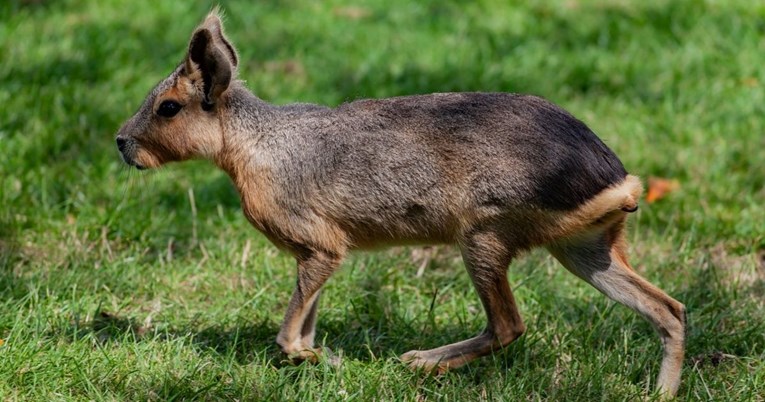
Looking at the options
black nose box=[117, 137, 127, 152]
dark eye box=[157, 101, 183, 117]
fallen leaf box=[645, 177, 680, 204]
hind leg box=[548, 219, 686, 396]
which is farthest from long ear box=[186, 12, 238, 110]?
fallen leaf box=[645, 177, 680, 204]

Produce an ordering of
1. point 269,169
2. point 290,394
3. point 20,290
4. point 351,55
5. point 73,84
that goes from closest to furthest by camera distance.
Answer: point 290,394 < point 269,169 < point 20,290 < point 73,84 < point 351,55

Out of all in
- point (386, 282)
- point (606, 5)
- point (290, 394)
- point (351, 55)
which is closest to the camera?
point (290, 394)

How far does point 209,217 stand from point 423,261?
1.13 metres

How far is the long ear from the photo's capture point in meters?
4.11

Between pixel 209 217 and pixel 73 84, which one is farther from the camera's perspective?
pixel 73 84

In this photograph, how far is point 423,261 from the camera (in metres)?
5.10

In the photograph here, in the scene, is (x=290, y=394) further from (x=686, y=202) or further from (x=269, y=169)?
(x=686, y=202)

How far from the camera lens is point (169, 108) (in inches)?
167

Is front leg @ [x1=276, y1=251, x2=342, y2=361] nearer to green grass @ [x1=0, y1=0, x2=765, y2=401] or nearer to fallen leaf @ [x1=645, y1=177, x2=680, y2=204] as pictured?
green grass @ [x1=0, y1=0, x2=765, y2=401]

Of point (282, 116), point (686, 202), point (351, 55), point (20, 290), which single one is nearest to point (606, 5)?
point (351, 55)

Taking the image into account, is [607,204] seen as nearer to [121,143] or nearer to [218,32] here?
[218,32]

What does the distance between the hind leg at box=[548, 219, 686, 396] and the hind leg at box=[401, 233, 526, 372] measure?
0.26 metres

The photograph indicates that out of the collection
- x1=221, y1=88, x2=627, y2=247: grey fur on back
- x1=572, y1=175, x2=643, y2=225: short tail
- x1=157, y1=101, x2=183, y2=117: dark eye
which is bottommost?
x1=572, y1=175, x2=643, y2=225: short tail

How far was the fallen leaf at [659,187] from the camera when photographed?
5688 millimetres
